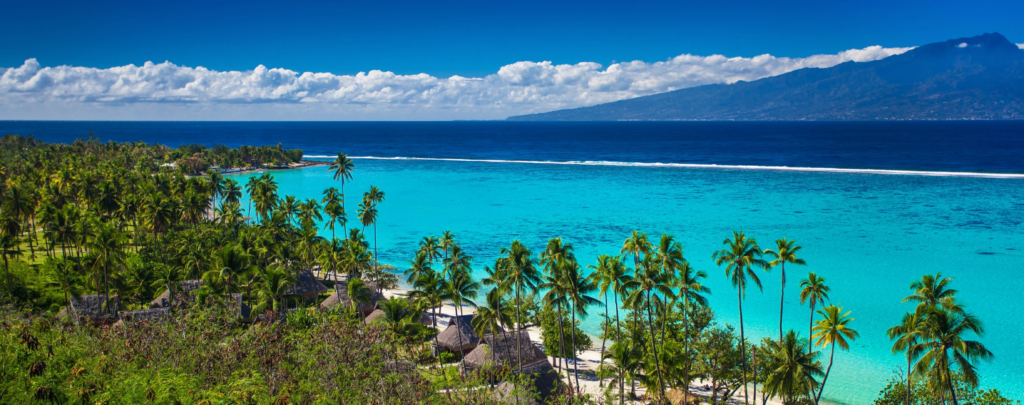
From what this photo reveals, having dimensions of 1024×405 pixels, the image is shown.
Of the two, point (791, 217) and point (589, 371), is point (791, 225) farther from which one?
point (589, 371)

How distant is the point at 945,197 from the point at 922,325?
84006 millimetres

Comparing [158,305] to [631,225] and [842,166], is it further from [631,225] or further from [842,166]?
[842,166]

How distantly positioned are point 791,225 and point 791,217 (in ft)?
17.0

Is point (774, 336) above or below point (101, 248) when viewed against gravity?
below

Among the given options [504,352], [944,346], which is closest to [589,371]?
[504,352]

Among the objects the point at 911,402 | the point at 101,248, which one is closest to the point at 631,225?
the point at 911,402

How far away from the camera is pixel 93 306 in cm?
4097

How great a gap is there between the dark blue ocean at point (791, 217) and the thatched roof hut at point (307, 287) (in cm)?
1274

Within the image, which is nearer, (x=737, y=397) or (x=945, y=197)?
(x=737, y=397)

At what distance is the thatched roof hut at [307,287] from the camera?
154 ft

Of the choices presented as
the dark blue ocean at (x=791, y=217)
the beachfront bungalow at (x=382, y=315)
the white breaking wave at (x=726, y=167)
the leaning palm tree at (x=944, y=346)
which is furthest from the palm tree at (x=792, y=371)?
the white breaking wave at (x=726, y=167)

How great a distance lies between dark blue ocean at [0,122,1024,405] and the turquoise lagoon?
0.20 meters

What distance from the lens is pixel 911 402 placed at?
87.3 feet

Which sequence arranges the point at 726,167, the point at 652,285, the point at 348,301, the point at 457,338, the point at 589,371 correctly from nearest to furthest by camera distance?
the point at 652,285 → the point at 589,371 → the point at 457,338 → the point at 348,301 → the point at 726,167
